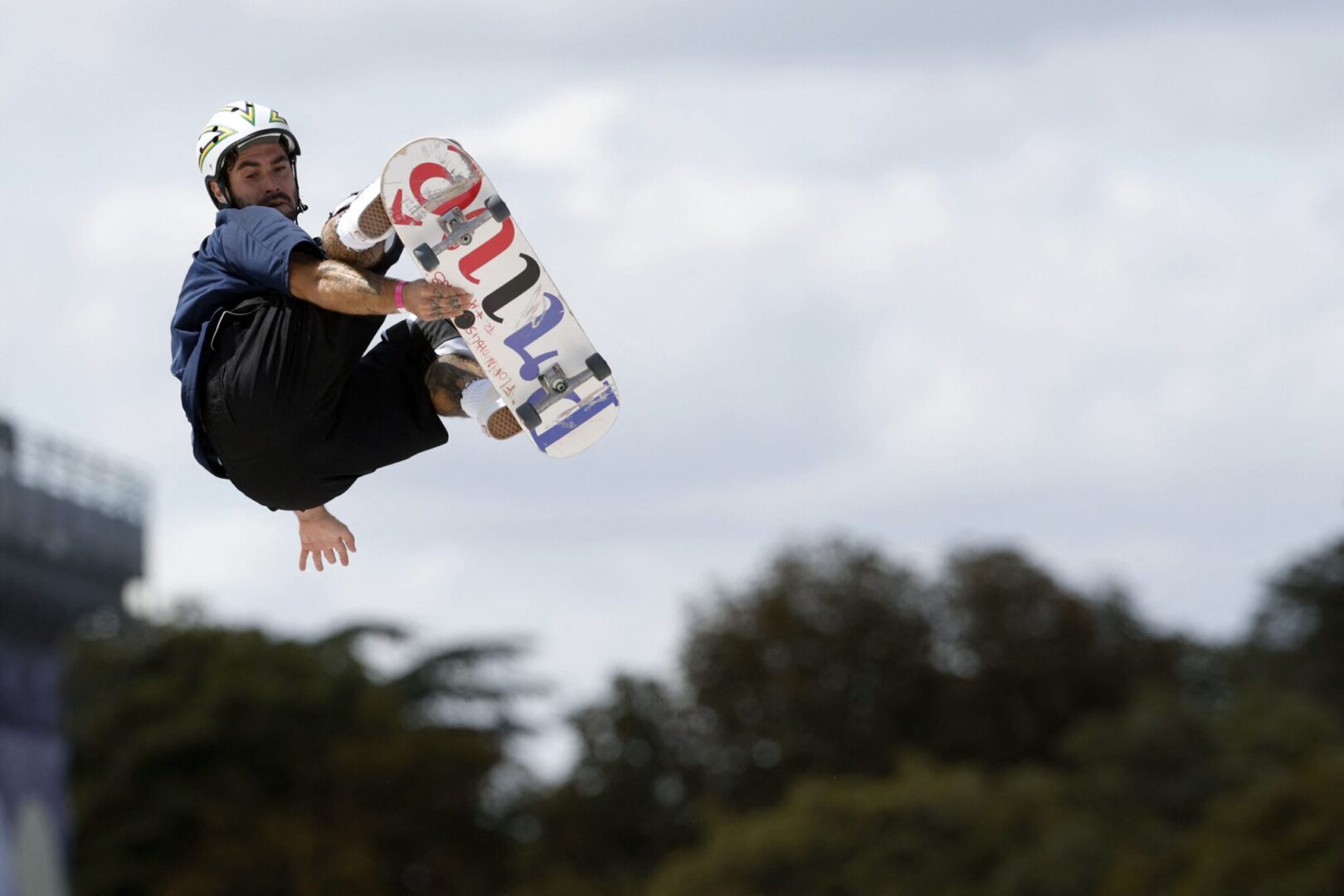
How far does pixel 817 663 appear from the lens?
61.3 metres

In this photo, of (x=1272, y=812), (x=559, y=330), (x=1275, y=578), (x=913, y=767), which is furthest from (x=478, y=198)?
(x=1275, y=578)

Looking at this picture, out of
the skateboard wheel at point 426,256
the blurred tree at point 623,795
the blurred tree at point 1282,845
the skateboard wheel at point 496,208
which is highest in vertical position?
the blurred tree at point 623,795

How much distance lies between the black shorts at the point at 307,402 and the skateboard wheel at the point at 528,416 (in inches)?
19.4

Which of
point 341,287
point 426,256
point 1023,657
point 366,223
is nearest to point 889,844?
point 1023,657

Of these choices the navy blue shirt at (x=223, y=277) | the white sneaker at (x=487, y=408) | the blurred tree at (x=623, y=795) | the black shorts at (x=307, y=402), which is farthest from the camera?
the blurred tree at (x=623, y=795)

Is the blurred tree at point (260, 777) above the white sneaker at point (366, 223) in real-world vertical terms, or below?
above

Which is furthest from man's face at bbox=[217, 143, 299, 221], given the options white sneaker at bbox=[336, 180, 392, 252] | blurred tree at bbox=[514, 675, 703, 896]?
blurred tree at bbox=[514, 675, 703, 896]

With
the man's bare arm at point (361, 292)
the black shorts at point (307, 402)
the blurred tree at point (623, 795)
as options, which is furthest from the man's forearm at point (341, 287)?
the blurred tree at point (623, 795)

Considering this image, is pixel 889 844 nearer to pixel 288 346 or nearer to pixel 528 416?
pixel 528 416

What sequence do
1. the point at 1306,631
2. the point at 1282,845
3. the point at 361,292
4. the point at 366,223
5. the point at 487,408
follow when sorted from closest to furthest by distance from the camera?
1. the point at 361,292
2. the point at 366,223
3. the point at 487,408
4. the point at 1282,845
5. the point at 1306,631

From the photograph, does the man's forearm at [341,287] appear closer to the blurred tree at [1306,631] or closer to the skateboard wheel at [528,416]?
A: the skateboard wheel at [528,416]

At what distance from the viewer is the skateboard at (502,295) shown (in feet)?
37.4

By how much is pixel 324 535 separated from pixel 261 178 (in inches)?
72.1

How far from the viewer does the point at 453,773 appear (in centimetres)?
5212
